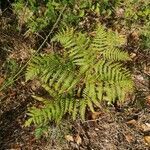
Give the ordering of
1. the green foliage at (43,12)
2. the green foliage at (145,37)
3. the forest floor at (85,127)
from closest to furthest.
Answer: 1. the forest floor at (85,127)
2. the green foliage at (145,37)
3. the green foliage at (43,12)

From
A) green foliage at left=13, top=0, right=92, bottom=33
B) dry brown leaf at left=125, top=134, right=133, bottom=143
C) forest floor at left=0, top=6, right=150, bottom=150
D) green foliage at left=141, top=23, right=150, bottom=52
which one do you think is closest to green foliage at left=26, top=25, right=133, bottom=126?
forest floor at left=0, top=6, right=150, bottom=150

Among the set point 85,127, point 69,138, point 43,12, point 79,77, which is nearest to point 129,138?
point 85,127

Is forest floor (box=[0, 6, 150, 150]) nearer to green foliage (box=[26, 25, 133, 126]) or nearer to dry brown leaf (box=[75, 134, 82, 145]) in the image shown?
dry brown leaf (box=[75, 134, 82, 145])

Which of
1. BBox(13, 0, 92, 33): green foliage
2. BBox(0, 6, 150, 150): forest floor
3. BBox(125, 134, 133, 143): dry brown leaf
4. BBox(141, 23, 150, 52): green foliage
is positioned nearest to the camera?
BBox(0, 6, 150, 150): forest floor

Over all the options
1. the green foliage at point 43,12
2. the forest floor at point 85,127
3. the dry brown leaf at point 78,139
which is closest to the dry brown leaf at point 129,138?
the forest floor at point 85,127

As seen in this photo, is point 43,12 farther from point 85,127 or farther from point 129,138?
point 129,138

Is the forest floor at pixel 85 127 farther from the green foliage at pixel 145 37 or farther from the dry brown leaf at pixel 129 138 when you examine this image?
the green foliage at pixel 145 37
